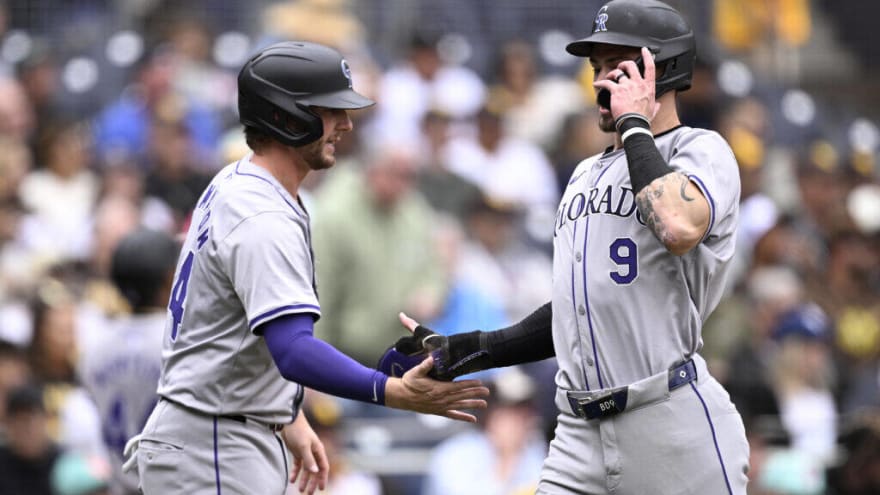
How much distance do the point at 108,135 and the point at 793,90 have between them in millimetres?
5890

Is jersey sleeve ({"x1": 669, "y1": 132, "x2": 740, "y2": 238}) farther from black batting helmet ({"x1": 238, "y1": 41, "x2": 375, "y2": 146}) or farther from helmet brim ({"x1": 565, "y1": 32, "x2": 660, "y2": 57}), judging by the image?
black batting helmet ({"x1": 238, "y1": 41, "x2": 375, "y2": 146})

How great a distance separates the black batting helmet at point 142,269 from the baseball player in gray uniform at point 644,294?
1.87 meters

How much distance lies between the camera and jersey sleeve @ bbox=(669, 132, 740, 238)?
442 centimetres

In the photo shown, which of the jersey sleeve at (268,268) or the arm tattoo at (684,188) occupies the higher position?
the arm tattoo at (684,188)

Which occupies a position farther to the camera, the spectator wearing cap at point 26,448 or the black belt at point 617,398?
the spectator wearing cap at point 26,448

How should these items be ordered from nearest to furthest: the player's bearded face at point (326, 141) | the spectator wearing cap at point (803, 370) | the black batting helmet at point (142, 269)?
1. the player's bearded face at point (326, 141)
2. the black batting helmet at point (142, 269)
3. the spectator wearing cap at point (803, 370)

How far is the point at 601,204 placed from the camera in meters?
4.66

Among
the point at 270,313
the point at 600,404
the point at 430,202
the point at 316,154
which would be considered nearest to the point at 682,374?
the point at 600,404

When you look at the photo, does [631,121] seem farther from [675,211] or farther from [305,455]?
[305,455]

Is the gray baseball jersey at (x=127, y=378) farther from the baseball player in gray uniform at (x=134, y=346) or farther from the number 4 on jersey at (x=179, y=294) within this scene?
the number 4 on jersey at (x=179, y=294)

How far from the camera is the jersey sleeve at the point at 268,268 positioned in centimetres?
444

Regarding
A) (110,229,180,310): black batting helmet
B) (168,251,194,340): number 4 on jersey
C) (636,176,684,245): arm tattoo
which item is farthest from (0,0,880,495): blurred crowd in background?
(636,176,684,245): arm tattoo

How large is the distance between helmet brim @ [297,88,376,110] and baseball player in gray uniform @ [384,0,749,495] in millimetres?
727

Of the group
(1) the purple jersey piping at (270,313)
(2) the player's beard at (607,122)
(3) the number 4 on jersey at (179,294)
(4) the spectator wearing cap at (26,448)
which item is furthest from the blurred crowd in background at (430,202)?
(2) the player's beard at (607,122)
